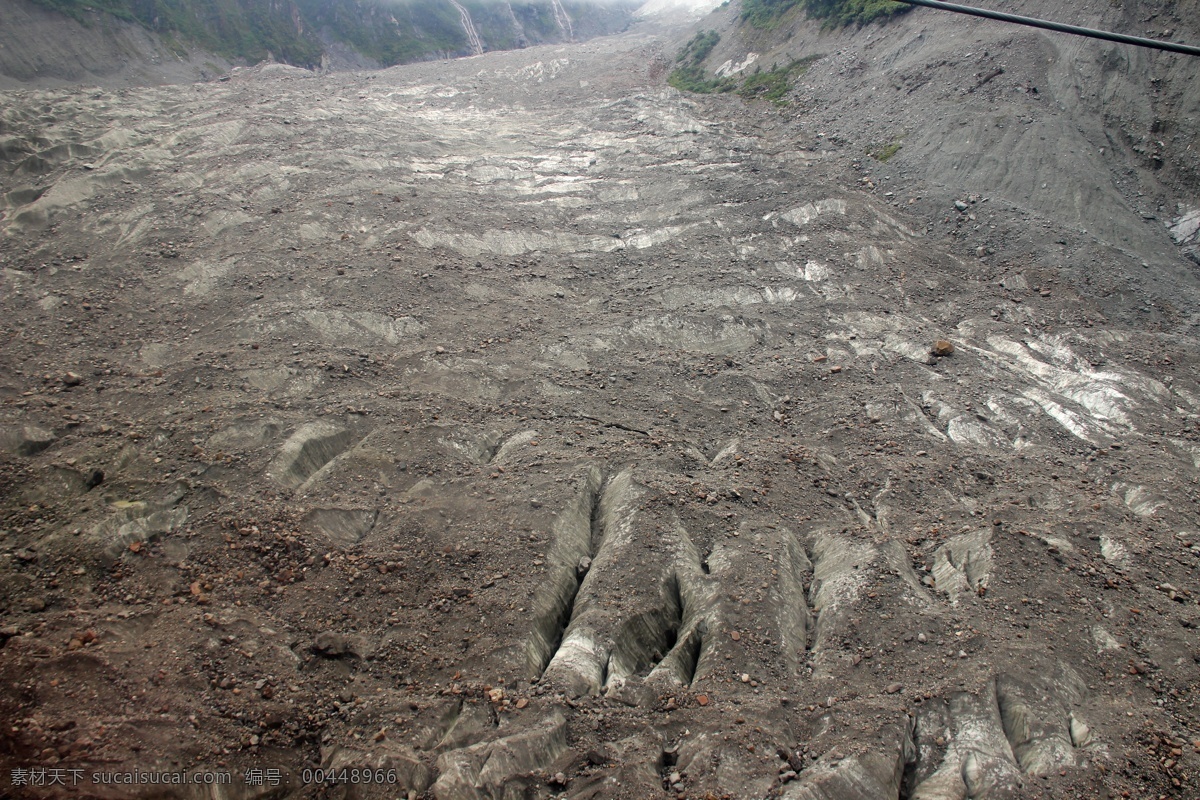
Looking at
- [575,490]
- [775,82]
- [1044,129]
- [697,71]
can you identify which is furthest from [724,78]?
[575,490]

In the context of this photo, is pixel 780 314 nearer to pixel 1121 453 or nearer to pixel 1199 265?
pixel 1121 453

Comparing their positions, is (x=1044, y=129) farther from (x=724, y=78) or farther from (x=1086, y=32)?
(x=1086, y=32)

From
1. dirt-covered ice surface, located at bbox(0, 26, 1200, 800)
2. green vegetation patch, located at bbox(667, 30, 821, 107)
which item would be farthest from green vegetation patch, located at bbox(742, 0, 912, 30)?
dirt-covered ice surface, located at bbox(0, 26, 1200, 800)

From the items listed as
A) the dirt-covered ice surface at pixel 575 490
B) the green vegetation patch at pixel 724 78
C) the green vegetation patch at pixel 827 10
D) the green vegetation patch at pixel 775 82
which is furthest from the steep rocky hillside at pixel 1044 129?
the green vegetation patch at pixel 724 78

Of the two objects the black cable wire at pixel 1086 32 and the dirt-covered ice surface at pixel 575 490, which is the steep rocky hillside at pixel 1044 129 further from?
the black cable wire at pixel 1086 32

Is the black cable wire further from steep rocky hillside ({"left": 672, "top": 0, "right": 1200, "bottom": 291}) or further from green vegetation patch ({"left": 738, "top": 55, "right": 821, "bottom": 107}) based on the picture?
green vegetation patch ({"left": 738, "top": 55, "right": 821, "bottom": 107})

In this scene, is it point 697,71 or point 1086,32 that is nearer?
point 1086,32

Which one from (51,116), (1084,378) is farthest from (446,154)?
(1084,378)
